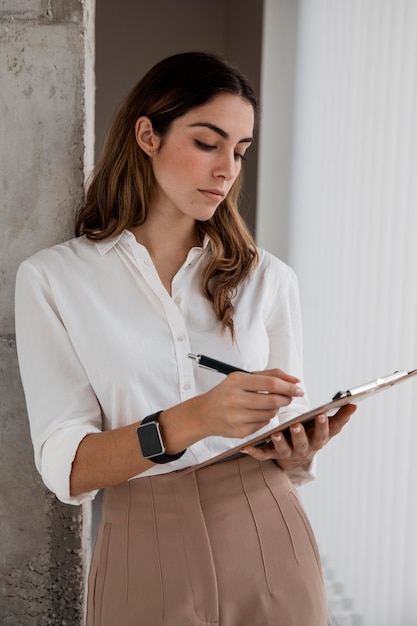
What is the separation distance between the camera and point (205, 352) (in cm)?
159

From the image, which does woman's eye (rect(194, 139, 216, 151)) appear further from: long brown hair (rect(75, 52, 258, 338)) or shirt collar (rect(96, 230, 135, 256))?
shirt collar (rect(96, 230, 135, 256))

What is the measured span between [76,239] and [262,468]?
0.62 m

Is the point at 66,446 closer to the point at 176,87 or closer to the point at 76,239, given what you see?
the point at 76,239

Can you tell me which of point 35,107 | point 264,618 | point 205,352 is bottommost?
point 264,618

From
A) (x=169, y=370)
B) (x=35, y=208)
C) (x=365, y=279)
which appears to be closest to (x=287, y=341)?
(x=169, y=370)

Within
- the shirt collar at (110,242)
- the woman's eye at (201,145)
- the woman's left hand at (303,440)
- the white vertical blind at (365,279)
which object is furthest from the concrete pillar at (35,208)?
the white vertical blind at (365,279)

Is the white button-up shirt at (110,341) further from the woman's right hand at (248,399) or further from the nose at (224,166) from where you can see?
the woman's right hand at (248,399)

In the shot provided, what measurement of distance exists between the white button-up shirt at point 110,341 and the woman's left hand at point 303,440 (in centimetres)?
15

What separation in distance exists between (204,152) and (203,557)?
785mm

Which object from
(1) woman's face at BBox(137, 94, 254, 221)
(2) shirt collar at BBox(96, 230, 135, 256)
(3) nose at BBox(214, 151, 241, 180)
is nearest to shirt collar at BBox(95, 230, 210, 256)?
(2) shirt collar at BBox(96, 230, 135, 256)

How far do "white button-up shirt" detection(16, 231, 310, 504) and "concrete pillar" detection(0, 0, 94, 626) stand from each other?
0.20 metres

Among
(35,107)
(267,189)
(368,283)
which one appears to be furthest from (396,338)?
(267,189)

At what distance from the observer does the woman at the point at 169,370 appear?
140 cm

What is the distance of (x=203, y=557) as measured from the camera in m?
1.42
